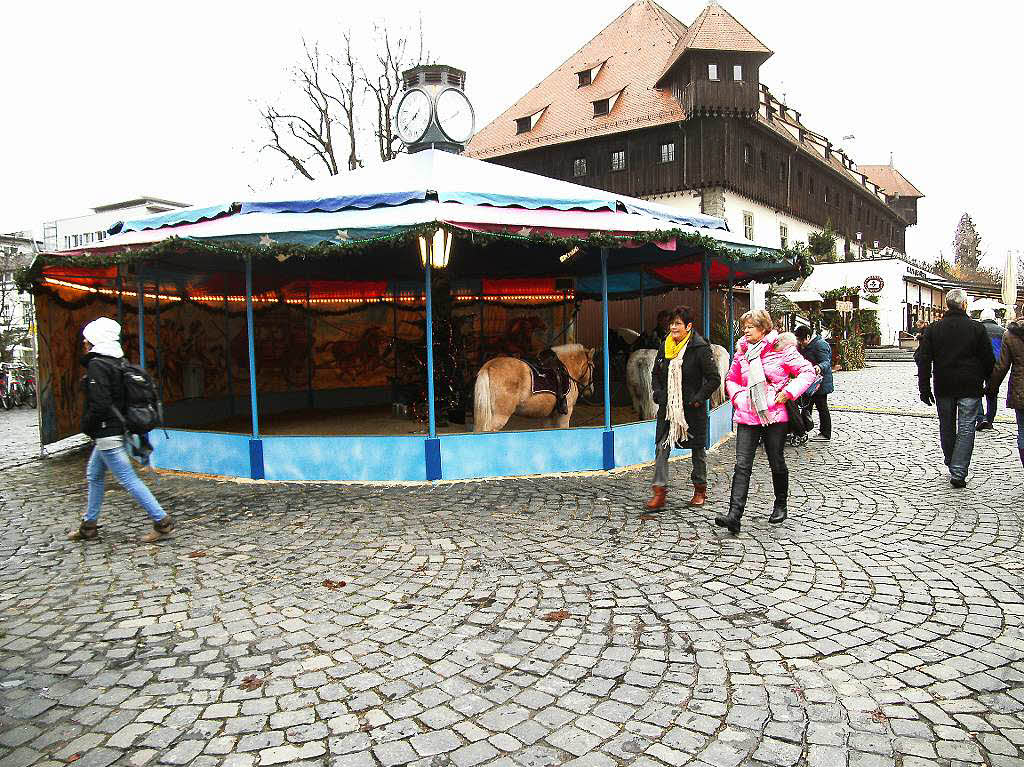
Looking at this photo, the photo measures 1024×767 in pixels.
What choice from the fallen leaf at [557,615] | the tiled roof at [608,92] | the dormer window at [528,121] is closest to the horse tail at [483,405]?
the fallen leaf at [557,615]

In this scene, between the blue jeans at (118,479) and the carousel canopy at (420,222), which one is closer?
the blue jeans at (118,479)

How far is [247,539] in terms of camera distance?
552 cm

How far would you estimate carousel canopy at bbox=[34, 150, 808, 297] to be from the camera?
6961 millimetres

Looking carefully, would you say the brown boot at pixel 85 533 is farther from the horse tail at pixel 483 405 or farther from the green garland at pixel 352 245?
the horse tail at pixel 483 405

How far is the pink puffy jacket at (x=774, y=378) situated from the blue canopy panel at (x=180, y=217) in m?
5.98

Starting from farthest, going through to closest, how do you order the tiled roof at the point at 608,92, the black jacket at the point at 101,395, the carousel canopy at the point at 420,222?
the tiled roof at the point at 608,92 → the carousel canopy at the point at 420,222 → the black jacket at the point at 101,395

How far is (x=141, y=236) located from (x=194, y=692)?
6.21 meters

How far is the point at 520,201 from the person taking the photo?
305 inches

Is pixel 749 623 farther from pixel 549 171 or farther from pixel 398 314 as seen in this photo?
pixel 549 171

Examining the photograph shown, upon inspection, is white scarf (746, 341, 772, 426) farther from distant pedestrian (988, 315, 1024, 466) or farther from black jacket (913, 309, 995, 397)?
distant pedestrian (988, 315, 1024, 466)

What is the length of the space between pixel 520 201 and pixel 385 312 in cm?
709

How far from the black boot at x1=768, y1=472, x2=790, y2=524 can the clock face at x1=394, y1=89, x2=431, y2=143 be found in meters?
7.32

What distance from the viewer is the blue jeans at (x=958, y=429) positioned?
658 centimetres

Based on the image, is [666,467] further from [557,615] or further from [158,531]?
[158,531]
